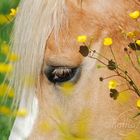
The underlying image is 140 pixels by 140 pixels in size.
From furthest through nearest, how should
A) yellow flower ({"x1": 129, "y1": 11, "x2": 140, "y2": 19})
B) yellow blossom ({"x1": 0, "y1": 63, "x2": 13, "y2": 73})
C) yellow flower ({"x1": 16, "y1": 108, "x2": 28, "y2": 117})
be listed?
yellow blossom ({"x1": 0, "y1": 63, "x2": 13, "y2": 73}), yellow flower ({"x1": 16, "y1": 108, "x2": 28, "y2": 117}), yellow flower ({"x1": 129, "y1": 11, "x2": 140, "y2": 19})

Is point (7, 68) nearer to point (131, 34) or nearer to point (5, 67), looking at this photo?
point (5, 67)

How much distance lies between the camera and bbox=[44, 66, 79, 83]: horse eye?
299 cm

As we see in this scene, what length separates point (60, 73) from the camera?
2996mm

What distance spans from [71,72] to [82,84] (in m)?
0.08

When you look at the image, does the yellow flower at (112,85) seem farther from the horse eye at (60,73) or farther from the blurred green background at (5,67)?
the blurred green background at (5,67)

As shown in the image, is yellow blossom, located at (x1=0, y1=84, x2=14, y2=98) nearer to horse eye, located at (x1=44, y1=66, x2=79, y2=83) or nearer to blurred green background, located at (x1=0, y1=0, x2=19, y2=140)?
blurred green background, located at (x1=0, y1=0, x2=19, y2=140)

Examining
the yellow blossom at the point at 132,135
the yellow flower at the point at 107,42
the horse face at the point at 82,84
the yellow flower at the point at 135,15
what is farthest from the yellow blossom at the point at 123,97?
the yellow flower at the point at 135,15

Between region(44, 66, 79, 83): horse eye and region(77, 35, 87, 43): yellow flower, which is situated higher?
region(77, 35, 87, 43): yellow flower

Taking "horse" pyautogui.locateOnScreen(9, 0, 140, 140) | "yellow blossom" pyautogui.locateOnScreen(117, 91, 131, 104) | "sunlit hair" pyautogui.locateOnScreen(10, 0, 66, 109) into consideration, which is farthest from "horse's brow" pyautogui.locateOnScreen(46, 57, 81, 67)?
"yellow blossom" pyautogui.locateOnScreen(117, 91, 131, 104)

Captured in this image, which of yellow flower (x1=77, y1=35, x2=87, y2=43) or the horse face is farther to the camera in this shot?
the horse face

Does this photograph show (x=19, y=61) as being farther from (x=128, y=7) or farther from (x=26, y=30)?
(x=128, y=7)

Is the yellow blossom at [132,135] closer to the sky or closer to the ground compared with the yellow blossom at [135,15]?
closer to the ground

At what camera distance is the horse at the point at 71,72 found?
2.99m

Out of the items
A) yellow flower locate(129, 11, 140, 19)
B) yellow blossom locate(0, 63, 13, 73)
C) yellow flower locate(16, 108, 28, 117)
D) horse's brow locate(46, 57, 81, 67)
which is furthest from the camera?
yellow blossom locate(0, 63, 13, 73)
